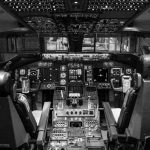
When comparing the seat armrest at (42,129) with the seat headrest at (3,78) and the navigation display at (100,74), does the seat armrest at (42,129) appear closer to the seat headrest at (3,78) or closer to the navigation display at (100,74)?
the seat headrest at (3,78)

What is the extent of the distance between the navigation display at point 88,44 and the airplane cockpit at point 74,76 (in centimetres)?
2

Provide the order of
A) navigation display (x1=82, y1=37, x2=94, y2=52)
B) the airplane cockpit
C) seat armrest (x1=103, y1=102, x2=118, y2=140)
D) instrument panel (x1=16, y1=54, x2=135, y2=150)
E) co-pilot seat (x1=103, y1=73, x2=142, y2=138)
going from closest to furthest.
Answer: the airplane cockpit
co-pilot seat (x1=103, y1=73, x2=142, y2=138)
seat armrest (x1=103, y1=102, x2=118, y2=140)
instrument panel (x1=16, y1=54, x2=135, y2=150)
navigation display (x1=82, y1=37, x2=94, y2=52)

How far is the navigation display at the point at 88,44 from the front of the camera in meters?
4.59

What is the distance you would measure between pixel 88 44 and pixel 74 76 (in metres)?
0.89

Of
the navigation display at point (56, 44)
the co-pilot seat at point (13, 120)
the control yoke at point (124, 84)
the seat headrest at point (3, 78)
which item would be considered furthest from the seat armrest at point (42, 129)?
the navigation display at point (56, 44)

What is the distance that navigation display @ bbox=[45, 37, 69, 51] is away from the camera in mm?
4695

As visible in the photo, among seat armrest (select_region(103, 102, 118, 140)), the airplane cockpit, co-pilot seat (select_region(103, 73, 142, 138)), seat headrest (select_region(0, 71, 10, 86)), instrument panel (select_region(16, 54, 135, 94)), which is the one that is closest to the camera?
seat headrest (select_region(0, 71, 10, 86))

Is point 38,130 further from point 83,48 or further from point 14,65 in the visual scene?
point 83,48

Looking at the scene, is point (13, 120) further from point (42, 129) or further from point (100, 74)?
point (100, 74)

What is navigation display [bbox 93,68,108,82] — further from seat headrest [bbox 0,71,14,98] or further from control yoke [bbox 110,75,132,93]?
seat headrest [bbox 0,71,14,98]

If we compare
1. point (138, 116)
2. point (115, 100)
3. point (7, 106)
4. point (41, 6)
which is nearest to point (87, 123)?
point (115, 100)

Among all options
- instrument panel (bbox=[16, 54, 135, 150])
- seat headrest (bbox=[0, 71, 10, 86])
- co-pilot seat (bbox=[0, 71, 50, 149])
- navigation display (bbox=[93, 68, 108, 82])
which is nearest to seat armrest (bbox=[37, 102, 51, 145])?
co-pilot seat (bbox=[0, 71, 50, 149])

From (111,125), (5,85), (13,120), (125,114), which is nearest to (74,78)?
(111,125)

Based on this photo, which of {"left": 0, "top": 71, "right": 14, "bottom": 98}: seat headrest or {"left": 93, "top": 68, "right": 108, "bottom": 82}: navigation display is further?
{"left": 93, "top": 68, "right": 108, "bottom": 82}: navigation display
